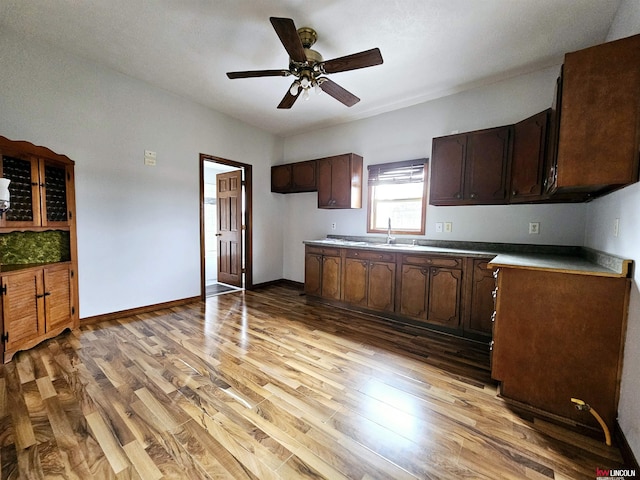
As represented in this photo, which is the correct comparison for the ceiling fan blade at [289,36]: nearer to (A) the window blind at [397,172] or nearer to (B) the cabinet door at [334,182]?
(B) the cabinet door at [334,182]

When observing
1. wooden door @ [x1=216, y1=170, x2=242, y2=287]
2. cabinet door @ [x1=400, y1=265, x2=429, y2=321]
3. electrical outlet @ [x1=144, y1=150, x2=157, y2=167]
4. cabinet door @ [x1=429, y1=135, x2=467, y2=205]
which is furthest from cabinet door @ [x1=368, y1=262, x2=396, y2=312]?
electrical outlet @ [x1=144, y1=150, x2=157, y2=167]

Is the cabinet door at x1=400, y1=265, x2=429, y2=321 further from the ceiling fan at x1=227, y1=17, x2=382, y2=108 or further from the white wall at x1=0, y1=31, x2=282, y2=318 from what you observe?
the white wall at x1=0, y1=31, x2=282, y2=318

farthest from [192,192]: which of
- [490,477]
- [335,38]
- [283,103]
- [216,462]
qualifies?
[490,477]

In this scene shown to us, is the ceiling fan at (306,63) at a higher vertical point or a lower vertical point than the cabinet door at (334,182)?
higher

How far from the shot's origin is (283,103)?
2736 mm

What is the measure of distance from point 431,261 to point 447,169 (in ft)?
3.50

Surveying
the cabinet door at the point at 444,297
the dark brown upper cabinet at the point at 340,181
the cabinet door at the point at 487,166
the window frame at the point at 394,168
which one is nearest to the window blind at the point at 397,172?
the window frame at the point at 394,168

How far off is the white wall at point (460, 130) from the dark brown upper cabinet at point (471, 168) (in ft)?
0.96

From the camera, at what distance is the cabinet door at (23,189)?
2.24 meters

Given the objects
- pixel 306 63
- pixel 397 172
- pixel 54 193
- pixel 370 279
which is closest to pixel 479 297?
pixel 370 279

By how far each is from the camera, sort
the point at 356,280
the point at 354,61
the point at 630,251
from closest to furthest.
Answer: the point at 630,251 → the point at 354,61 → the point at 356,280

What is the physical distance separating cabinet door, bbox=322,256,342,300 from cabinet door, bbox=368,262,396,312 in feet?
1.55

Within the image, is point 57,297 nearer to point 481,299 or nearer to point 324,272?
point 324,272

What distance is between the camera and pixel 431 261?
2.85 metres
